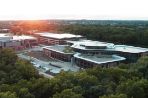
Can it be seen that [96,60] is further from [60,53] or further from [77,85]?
[77,85]

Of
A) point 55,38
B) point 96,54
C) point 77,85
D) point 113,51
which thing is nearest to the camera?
point 77,85

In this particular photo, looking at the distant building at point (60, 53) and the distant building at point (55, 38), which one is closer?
the distant building at point (60, 53)

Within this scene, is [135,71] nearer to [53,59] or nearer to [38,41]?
[53,59]

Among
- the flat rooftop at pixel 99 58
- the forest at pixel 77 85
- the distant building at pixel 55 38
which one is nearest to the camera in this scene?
the forest at pixel 77 85

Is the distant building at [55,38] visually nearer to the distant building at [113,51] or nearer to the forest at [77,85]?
the distant building at [113,51]

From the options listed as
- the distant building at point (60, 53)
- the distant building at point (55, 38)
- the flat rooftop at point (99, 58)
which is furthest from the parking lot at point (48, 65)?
the distant building at point (55, 38)

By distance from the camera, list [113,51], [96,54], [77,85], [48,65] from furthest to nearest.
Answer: [113,51] < [96,54] < [48,65] < [77,85]

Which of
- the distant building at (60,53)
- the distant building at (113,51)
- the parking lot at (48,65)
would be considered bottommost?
the parking lot at (48,65)

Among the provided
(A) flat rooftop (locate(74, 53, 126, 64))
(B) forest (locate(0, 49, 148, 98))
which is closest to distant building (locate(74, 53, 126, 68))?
(A) flat rooftop (locate(74, 53, 126, 64))

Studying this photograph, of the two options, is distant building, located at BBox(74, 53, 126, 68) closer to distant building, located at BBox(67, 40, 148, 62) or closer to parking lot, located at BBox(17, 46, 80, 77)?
parking lot, located at BBox(17, 46, 80, 77)

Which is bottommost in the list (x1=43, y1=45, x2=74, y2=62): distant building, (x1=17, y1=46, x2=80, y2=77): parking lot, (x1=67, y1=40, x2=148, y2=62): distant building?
(x1=17, y1=46, x2=80, y2=77): parking lot

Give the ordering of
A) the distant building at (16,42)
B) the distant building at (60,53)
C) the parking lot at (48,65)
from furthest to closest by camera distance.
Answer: the distant building at (16,42)
the distant building at (60,53)
the parking lot at (48,65)

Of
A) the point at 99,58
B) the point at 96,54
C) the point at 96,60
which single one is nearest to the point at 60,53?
the point at 96,54

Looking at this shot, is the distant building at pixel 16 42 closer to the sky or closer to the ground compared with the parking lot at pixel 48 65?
closer to the sky
